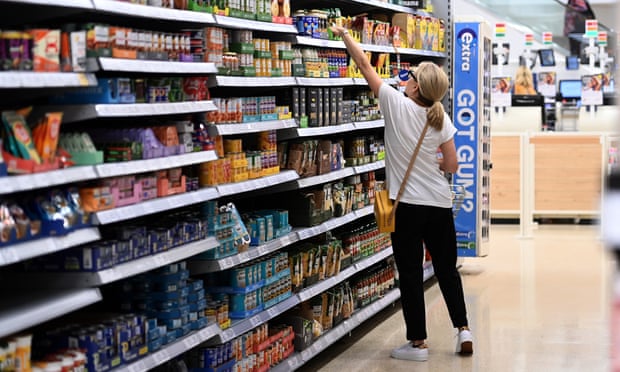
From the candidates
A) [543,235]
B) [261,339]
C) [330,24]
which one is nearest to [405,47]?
[330,24]

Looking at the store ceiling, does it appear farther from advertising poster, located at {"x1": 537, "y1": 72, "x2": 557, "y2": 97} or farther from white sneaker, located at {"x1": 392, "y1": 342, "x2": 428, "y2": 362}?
white sneaker, located at {"x1": 392, "y1": 342, "x2": 428, "y2": 362}

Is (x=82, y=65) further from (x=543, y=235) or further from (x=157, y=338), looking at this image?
(x=543, y=235)

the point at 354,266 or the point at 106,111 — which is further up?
the point at 106,111

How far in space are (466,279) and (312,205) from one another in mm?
3301

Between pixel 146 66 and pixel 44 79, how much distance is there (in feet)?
2.22

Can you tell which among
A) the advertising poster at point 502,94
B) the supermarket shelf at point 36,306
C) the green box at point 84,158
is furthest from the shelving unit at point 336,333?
the advertising poster at point 502,94

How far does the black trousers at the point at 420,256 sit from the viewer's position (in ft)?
18.1

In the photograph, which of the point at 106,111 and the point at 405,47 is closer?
the point at 106,111

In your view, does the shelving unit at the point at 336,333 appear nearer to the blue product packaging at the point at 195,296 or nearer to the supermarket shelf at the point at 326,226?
the supermarket shelf at the point at 326,226

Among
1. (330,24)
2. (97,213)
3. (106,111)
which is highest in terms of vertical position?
(330,24)

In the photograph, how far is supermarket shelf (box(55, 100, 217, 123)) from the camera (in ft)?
11.2

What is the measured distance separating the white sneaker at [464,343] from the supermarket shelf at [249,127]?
5.37ft

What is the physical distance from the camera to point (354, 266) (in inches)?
248

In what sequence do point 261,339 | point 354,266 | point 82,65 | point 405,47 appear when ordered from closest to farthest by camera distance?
point 82,65, point 261,339, point 354,266, point 405,47
